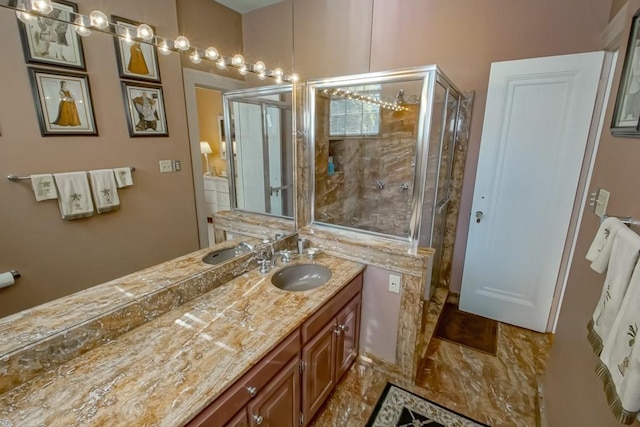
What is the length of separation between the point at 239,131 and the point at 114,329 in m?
1.12

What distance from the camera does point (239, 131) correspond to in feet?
5.36

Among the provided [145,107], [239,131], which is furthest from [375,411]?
[145,107]

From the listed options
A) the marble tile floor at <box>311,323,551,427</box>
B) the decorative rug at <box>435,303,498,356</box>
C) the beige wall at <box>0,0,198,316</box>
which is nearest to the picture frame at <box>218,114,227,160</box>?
the beige wall at <box>0,0,198,316</box>

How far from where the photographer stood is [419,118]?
1.73 meters

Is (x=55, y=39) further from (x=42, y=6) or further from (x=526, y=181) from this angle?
(x=526, y=181)

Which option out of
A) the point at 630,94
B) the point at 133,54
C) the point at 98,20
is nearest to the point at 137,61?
the point at 133,54

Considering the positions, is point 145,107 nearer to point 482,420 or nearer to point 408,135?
point 408,135

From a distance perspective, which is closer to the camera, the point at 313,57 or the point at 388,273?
the point at 388,273

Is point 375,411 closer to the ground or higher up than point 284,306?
closer to the ground

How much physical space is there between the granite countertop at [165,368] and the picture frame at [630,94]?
1462 mm

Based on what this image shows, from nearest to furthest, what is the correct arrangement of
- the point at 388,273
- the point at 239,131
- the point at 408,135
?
the point at 239,131 < the point at 388,273 < the point at 408,135

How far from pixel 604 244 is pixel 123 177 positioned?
1770 millimetres

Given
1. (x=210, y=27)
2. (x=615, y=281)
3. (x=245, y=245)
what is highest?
(x=210, y=27)

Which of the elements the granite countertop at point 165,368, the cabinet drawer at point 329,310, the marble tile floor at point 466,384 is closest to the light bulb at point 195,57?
the granite countertop at point 165,368
